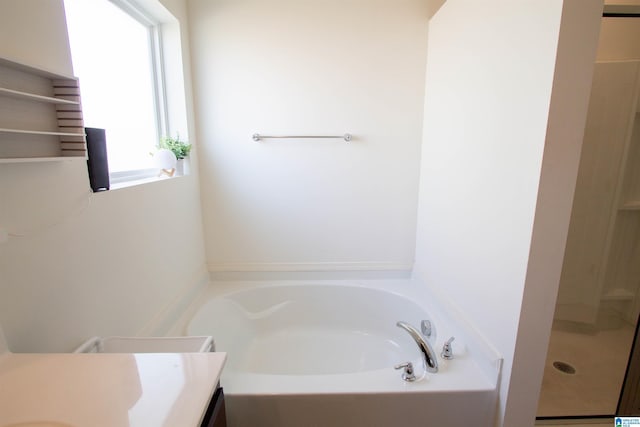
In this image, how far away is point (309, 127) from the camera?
2.00 meters

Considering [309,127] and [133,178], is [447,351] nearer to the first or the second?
[309,127]

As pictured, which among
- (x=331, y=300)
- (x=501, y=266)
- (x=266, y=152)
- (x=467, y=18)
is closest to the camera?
(x=501, y=266)

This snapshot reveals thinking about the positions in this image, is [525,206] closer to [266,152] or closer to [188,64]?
[266,152]

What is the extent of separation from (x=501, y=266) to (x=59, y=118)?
158 cm

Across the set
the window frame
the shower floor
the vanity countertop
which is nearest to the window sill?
the window frame

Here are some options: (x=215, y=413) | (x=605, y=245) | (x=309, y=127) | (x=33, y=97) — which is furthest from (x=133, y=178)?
(x=605, y=245)

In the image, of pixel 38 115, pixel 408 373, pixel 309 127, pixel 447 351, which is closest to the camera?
pixel 38 115

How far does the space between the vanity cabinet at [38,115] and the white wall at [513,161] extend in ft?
4.66

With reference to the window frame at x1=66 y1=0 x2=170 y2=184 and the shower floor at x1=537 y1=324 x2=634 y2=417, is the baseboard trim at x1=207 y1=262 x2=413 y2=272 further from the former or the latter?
the shower floor at x1=537 y1=324 x2=634 y2=417

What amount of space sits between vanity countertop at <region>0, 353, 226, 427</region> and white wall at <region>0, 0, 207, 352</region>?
0.50ft

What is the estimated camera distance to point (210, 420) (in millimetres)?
778

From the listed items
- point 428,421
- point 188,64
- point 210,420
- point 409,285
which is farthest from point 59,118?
point 409,285

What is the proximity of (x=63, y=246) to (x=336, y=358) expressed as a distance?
157cm

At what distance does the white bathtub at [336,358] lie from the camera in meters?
1.20
